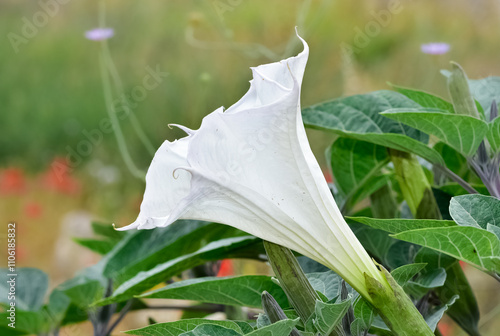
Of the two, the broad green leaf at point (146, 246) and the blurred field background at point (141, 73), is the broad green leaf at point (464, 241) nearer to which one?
the broad green leaf at point (146, 246)

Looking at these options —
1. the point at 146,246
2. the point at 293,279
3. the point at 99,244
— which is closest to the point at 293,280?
the point at 293,279

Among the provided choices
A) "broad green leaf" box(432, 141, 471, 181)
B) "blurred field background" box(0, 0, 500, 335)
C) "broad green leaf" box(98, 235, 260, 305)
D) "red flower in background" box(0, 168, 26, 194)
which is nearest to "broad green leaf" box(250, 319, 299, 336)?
"broad green leaf" box(98, 235, 260, 305)

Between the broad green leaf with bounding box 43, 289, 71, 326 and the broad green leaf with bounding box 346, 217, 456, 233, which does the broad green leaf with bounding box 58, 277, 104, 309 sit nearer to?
the broad green leaf with bounding box 43, 289, 71, 326

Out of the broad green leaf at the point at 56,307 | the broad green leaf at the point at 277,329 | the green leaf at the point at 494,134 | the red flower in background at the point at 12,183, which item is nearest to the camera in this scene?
the broad green leaf at the point at 277,329

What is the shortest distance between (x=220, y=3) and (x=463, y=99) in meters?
2.20

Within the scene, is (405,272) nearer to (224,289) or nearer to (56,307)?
(224,289)

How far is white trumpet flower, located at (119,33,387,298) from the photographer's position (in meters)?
0.27

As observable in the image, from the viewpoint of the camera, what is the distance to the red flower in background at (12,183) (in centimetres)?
202

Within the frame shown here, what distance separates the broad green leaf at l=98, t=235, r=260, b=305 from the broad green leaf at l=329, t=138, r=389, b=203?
0.09 metres

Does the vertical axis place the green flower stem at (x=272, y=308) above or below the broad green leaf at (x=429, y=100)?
below

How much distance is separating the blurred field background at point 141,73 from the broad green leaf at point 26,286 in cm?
139

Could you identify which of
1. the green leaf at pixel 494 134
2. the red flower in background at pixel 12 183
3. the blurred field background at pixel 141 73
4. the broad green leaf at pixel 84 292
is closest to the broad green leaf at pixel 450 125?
the green leaf at pixel 494 134

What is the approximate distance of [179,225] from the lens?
0.46 metres

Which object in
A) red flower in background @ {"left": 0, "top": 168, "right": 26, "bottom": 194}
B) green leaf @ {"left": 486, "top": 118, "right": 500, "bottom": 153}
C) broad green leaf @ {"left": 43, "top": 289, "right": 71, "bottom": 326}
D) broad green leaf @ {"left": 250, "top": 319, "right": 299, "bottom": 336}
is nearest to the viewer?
broad green leaf @ {"left": 250, "top": 319, "right": 299, "bottom": 336}
